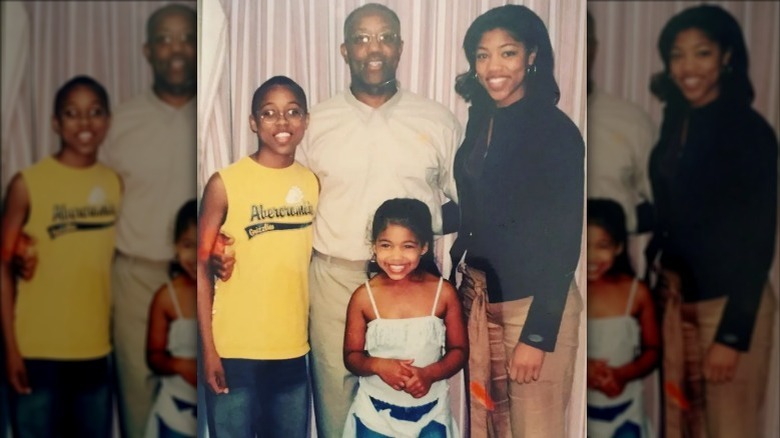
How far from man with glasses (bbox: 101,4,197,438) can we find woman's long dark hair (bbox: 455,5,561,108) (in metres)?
0.90

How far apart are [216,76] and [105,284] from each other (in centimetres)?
83

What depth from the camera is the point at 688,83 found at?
2221 mm

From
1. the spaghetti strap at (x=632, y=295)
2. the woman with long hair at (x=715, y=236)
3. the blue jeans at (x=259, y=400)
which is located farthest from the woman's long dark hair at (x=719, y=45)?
the blue jeans at (x=259, y=400)

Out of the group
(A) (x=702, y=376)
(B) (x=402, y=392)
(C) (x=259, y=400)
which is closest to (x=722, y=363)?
(A) (x=702, y=376)

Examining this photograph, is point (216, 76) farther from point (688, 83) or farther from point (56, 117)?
point (688, 83)

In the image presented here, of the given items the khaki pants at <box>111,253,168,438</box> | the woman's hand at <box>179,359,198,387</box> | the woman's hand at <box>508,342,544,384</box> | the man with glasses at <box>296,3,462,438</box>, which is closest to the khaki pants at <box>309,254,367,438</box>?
the man with glasses at <box>296,3,462,438</box>

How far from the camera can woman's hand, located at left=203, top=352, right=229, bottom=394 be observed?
5.73 ft

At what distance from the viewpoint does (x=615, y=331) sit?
7.21 ft

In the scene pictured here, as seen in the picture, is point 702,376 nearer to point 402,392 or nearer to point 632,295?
point 632,295

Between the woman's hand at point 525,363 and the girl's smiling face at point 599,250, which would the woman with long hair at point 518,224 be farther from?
the girl's smiling face at point 599,250

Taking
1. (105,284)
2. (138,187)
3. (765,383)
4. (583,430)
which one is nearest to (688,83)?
(765,383)

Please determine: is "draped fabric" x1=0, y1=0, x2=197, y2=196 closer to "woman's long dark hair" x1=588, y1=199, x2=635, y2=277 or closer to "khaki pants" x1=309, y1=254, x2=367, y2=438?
"khaki pants" x1=309, y1=254, x2=367, y2=438

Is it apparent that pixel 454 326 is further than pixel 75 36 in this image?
No

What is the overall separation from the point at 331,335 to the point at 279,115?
1.54 ft
